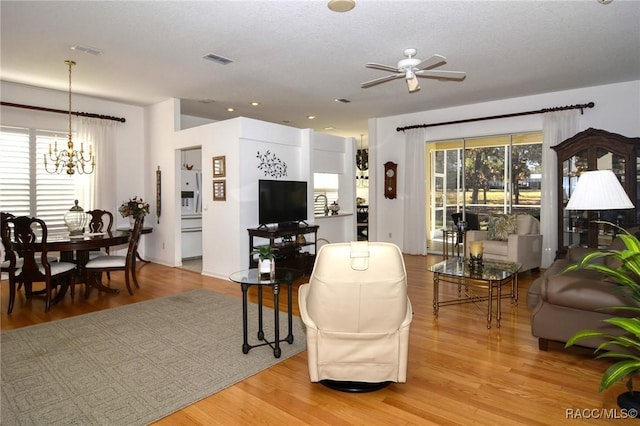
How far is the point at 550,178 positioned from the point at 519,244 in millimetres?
1588

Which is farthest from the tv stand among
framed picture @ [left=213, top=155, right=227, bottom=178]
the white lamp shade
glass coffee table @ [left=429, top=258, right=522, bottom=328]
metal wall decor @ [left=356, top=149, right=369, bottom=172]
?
metal wall decor @ [left=356, top=149, right=369, bottom=172]

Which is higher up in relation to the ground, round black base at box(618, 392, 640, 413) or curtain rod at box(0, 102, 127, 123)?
curtain rod at box(0, 102, 127, 123)

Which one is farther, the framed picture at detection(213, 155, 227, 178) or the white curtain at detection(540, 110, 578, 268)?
the white curtain at detection(540, 110, 578, 268)

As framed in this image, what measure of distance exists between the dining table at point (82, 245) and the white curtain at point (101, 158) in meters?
1.53

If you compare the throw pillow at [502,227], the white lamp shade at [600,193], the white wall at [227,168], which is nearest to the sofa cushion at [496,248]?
the throw pillow at [502,227]

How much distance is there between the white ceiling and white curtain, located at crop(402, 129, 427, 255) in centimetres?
148

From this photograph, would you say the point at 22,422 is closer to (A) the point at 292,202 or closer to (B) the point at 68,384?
(B) the point at 68,384

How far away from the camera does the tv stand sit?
5668 mm

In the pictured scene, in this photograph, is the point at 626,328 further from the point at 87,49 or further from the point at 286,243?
the point at 87,49

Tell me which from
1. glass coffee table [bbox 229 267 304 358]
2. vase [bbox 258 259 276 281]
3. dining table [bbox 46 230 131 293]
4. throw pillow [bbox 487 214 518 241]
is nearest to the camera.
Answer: glass coffee table [bbox 229 267 304 358]

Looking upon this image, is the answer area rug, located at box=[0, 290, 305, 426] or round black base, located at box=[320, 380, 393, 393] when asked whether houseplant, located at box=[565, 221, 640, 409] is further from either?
area rug, located at box=[0, 290, 305, 426]

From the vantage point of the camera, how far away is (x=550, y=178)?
637 centimetres

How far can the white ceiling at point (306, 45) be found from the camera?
3459mm

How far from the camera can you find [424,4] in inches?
132
